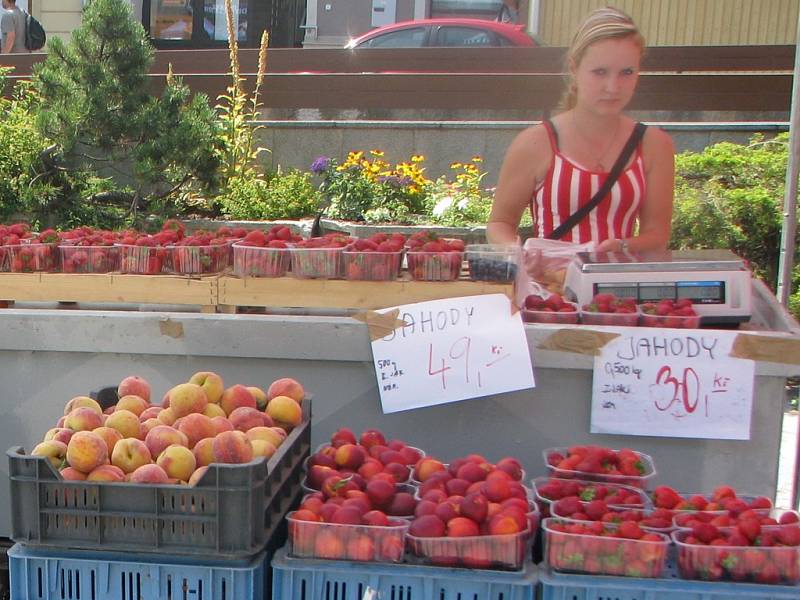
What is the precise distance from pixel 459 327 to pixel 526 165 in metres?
1.10

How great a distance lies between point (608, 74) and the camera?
12.2 feet

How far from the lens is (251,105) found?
1222 cm

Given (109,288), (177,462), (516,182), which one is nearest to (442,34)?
(516,182)

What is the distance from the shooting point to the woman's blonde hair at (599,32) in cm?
368

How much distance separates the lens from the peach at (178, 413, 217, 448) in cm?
249

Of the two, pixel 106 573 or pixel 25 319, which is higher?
pixel 25 319

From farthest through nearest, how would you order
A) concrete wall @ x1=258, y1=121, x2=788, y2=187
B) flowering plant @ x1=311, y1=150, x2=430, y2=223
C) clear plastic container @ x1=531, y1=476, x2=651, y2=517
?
concrete wall @ x1=258, y1=121, x2=788, y2=187, flowering plant @ x1=311, y1=150, x2=430, y2=223, clear plastic container @ x1=531, y1=476, x2=651, y2=517

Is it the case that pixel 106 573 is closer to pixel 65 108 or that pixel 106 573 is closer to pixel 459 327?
pixel 459 327

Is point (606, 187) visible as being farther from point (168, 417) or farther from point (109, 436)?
point (109, 436)

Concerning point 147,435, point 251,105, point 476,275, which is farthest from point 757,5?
point 147,435

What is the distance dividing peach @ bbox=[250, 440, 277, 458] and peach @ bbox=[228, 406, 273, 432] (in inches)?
4.5

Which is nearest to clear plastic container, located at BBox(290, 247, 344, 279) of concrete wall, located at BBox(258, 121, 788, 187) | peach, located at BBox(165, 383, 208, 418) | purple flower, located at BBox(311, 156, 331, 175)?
peach, located at BBox(165, 383, 208, 418)

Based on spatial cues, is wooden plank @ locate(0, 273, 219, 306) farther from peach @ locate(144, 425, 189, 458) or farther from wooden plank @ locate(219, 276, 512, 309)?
peach @ locate(144, 425, 189, 458)

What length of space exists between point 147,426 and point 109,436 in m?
0.16
